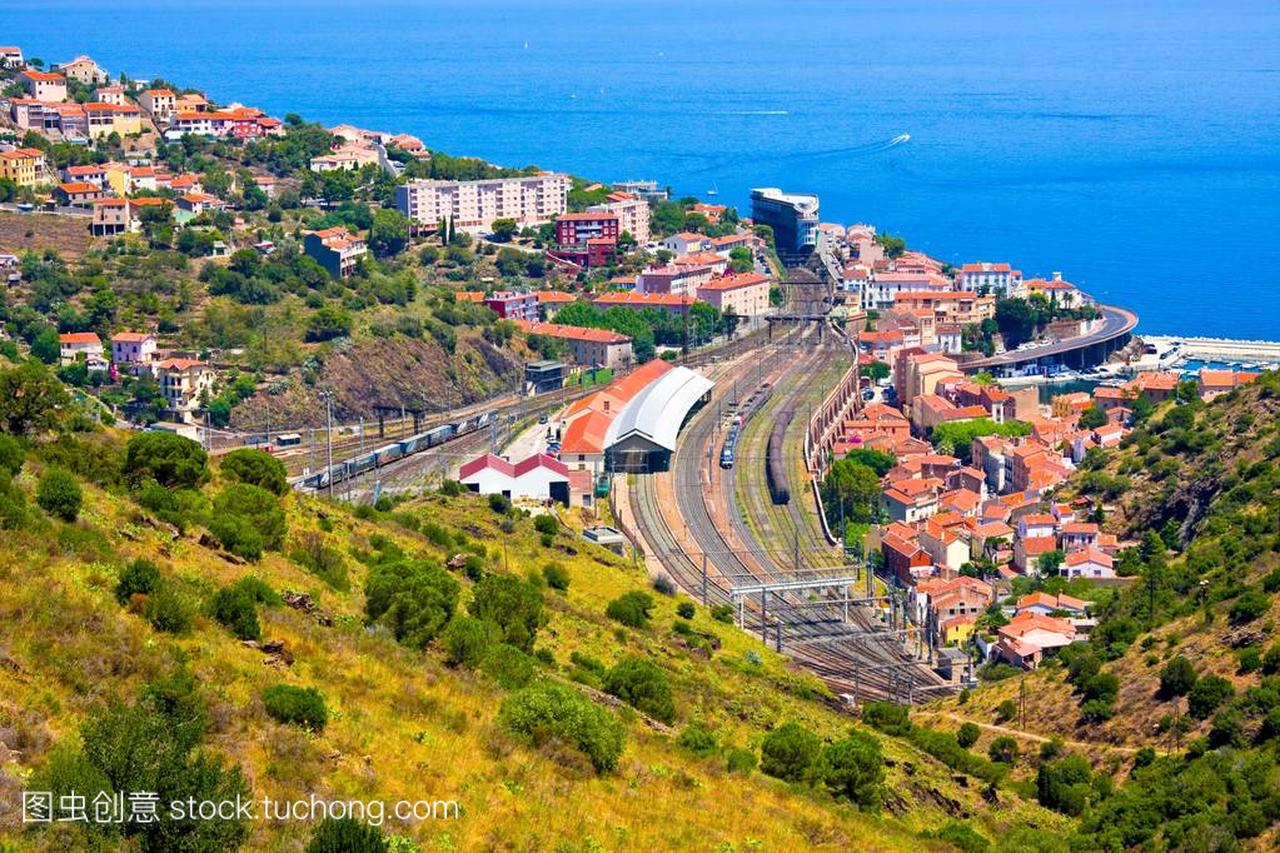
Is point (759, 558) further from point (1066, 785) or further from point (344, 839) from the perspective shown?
point (344, 839)

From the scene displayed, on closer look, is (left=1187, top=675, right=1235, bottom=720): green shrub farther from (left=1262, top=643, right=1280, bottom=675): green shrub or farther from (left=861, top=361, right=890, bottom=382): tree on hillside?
(left=861, top=361, right=890, bottom=382): tree on hillside

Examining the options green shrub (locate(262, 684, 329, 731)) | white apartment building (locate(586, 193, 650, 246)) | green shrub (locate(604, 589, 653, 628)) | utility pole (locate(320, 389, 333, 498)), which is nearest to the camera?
green shrub (locate(262, 684, 329, 731))

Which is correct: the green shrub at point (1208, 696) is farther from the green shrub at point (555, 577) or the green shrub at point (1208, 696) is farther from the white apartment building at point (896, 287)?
the white apartment building at point (896, 287)

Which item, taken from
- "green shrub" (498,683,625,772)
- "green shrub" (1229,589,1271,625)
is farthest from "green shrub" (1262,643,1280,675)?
"green shrub" (498,683,625,772)

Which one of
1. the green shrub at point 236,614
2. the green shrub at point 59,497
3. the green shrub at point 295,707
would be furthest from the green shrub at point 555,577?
the green shrub at point 295,707

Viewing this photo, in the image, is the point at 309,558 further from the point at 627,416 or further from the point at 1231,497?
the point at 627,416

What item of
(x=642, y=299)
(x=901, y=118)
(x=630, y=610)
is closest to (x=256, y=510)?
(x=630, y=610)
